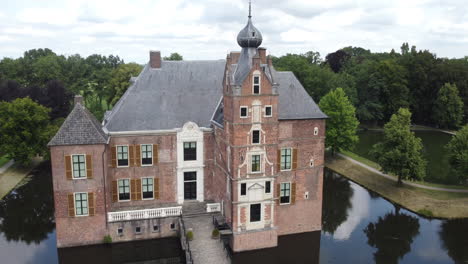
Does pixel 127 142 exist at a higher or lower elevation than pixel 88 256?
higher

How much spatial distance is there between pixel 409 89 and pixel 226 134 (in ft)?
218

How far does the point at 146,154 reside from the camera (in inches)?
1197

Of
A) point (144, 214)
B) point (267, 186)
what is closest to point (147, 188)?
point (144, 214)

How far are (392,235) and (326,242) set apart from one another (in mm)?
5794

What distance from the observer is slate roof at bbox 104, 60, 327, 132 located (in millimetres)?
29859

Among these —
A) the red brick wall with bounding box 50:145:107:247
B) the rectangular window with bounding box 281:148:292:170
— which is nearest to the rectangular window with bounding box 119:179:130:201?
the red brick wall with bounding box 50:145:107:247

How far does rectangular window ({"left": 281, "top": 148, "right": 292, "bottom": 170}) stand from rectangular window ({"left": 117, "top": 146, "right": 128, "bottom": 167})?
1242 centimetres

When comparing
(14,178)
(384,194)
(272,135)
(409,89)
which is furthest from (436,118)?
(14,178)

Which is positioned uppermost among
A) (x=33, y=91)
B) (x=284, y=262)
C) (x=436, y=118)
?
(x=33, y=91)

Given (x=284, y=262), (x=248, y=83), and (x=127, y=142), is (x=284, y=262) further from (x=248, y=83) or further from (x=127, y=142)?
(x=127, y=142)

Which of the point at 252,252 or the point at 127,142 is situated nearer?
the point at 252,252

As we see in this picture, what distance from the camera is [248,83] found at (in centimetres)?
2584

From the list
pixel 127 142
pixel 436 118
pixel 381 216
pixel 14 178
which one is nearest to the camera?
pixel 127 142

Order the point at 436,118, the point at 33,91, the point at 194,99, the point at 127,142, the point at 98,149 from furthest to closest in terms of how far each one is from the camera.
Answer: the point at 436,118 < the point at 33,91 < the point at 194,99 < the point at 127,142 < the point at 98,149
